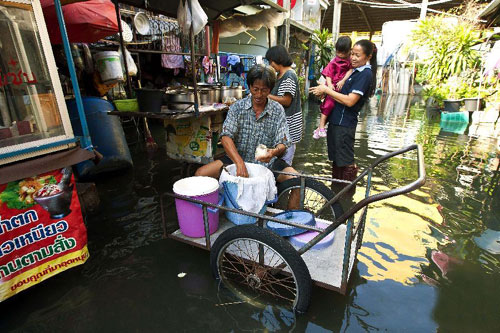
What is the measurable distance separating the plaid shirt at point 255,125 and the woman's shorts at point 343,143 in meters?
0.90

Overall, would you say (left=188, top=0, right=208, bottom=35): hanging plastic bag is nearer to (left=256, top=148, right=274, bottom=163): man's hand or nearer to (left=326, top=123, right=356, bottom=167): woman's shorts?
(left=256, top=148, right=274, bottom=163): man's hand

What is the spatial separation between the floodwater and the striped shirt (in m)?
1.45

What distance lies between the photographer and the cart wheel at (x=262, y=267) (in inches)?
70.8

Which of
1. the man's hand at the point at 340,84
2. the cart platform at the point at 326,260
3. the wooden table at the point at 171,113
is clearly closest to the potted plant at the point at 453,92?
the man's hand at the point at 340,84

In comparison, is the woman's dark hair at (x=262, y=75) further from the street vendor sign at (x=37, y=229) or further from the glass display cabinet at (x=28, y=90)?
the street vendor sign at (x=37, y=229)

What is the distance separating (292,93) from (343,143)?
89 centimetres

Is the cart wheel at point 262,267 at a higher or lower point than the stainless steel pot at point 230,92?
lower

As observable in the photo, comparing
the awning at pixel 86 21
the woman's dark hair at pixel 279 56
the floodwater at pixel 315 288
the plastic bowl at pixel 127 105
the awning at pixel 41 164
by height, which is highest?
the awning at pixel 86 21

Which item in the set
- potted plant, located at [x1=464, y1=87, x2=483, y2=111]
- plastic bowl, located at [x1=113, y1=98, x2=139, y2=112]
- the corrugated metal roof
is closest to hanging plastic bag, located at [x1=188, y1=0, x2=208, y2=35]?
plastic bowl, located at [x1=113, y1=98, x2=139, y2=112]

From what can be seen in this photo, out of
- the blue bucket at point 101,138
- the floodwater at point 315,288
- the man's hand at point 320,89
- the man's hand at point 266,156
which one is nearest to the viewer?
the floodwater at point 315,288

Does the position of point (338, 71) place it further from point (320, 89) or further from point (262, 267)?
point (262, 267)

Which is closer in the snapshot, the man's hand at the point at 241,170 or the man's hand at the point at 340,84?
the man's hand at the point at 241,170

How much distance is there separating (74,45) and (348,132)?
5.40 meters

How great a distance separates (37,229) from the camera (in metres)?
2.05
